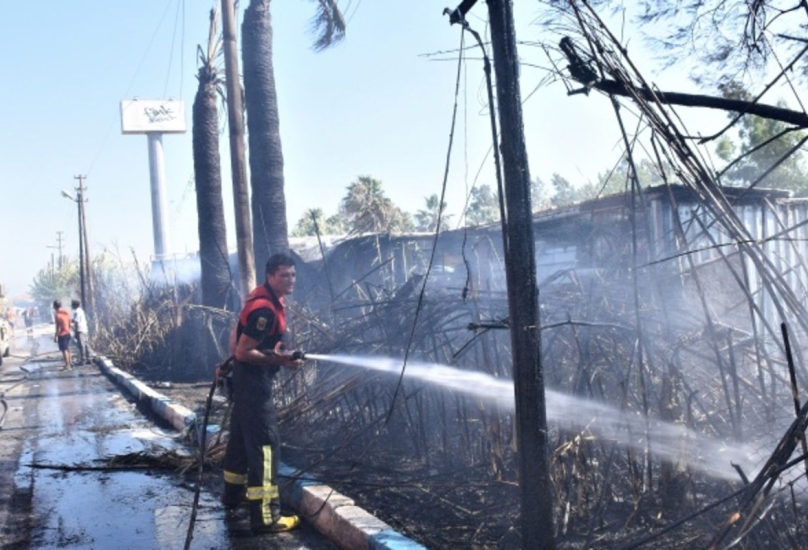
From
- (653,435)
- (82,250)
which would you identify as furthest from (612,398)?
(82,250)

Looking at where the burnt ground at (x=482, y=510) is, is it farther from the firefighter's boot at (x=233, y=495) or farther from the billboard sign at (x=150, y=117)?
the billboard sign at (x=150, y=117)

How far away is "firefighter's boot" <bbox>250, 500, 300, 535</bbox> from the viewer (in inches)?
214

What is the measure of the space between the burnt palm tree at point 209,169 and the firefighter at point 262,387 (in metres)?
10.4

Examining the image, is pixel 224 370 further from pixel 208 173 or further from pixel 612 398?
pixel 208 173

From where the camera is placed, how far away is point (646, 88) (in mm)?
3514

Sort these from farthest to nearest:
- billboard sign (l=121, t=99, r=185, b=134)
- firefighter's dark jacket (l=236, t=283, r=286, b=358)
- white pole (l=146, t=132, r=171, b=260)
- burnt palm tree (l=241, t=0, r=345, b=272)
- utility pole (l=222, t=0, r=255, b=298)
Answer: billboard sign (l=121, t=99, r=185, b=134) < white pole (l=146, t=132, r=171, b=260) < burnt palm tree (l=241, t=0, r=345, b=272) < utility pole (l=222, t=0, r=255, b=298) < firefighter's dark jacket (l=236, t=283, r=286, b=358)

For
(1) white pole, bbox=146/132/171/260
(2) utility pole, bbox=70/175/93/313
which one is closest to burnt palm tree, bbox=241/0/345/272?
(2) utility pole, bbox=70/175/93/313

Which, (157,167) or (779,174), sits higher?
(157,167)

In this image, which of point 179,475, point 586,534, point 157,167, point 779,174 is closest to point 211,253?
point 179,475

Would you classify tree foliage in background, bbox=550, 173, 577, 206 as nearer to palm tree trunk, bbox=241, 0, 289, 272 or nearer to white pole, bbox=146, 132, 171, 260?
white pole, bbox=146, 132, 171, 260

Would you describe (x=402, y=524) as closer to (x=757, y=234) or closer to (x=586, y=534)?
(x=586, y=534)

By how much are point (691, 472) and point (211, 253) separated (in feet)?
42.3

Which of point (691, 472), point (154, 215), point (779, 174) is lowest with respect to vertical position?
point (691, 472)

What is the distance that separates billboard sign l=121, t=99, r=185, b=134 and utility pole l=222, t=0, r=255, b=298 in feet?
227
